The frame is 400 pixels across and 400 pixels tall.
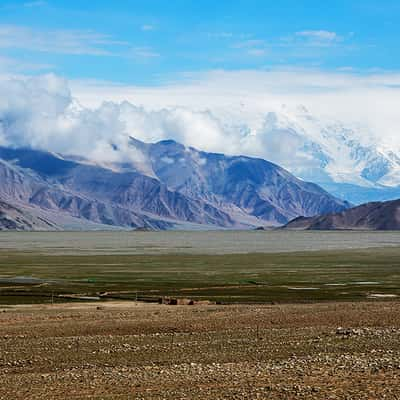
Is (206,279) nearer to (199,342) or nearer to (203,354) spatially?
(199,342)

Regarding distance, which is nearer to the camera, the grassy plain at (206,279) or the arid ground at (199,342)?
the arid ground at (199,342)

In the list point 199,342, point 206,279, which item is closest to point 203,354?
→ point 199,342

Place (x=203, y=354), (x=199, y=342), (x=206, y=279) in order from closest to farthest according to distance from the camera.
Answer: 1. (x=203, y=354)
2. (x=199, y=342)
3. (x=206, y=279)

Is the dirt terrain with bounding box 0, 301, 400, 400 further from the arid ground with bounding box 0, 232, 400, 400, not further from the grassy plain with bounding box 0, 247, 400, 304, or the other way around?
the grassy plain with bounding box 0, 247, 400, 304

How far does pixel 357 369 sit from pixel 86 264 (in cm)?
8751

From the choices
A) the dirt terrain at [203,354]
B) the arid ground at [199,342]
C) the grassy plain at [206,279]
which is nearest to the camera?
the dirt terrain at [203,354]

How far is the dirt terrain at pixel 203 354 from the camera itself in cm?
2280

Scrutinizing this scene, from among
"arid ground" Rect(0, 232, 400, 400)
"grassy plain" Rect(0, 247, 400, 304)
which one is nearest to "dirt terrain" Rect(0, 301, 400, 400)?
"arid ground" Rect(0, 232, 400, 400)

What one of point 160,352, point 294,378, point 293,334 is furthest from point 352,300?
point 294,378

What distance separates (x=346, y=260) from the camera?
398 feet

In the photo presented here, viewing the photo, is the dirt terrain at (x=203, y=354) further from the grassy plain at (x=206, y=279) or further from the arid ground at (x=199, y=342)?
the grassy plain at (x=206, y=279)

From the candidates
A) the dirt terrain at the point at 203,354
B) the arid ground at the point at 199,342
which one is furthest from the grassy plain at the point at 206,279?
the dirt terrain at the point at 203,354

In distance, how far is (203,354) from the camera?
97.8 feet

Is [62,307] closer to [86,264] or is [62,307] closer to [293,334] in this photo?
[293,334]
